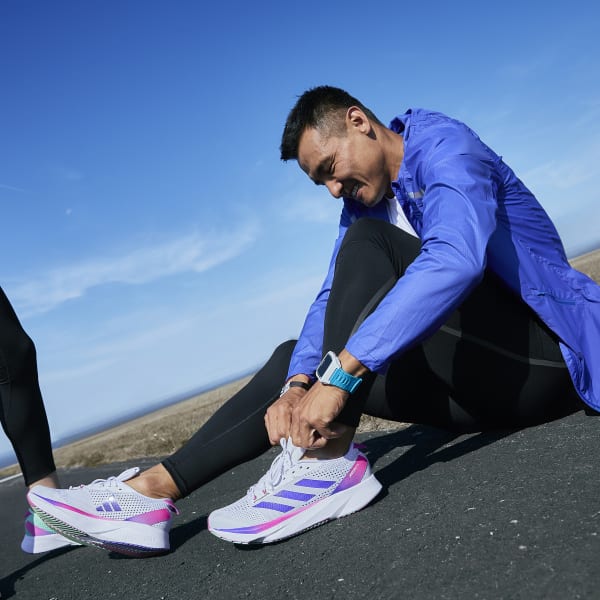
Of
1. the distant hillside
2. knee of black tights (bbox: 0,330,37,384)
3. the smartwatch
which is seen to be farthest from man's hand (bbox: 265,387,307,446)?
the distant hillside

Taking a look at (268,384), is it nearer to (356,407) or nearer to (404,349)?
(356,407)

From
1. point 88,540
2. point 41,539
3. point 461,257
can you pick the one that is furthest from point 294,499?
point 41,539

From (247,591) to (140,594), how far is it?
422 millimetres

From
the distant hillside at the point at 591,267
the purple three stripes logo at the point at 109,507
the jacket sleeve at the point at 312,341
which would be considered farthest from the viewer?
the distant hillside at the point at 591,267

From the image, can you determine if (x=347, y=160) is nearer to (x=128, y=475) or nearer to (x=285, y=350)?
(x=285, y=350)

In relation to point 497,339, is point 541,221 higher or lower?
higher

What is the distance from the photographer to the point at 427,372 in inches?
91.8

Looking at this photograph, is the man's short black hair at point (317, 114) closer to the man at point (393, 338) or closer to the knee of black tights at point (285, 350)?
the man at point (393, 338)

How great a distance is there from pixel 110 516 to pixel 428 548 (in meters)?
1.23

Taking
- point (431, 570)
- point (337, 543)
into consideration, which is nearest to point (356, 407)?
point (337, 543)

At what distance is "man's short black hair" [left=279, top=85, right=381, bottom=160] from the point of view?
2.48 meters

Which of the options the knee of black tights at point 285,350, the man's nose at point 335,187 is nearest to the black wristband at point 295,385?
the knee of black tights at point 285,350

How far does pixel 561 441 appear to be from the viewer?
2.25 m

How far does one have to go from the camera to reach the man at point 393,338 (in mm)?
1875
